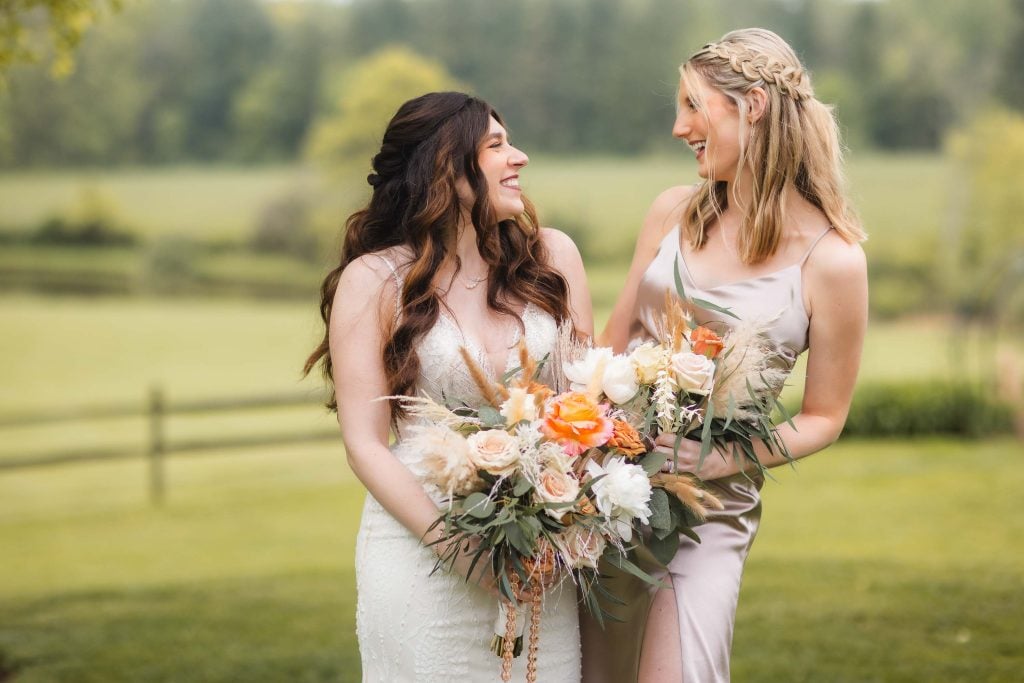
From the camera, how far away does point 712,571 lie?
308 centimetres

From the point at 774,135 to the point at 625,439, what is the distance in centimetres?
100

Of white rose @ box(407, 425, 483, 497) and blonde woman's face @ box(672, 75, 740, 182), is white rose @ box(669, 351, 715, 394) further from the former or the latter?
blonde woman's face @ box(672, 75, 740, 182)

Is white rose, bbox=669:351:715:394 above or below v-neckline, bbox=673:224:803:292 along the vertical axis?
below

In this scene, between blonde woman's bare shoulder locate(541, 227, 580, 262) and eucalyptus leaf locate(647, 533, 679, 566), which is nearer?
eucalyptus leaf locate(647, 533, 679, 566)

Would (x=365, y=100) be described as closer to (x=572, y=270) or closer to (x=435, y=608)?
(x=572, y=270)

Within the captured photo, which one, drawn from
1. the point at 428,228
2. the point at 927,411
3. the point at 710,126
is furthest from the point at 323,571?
the point at 927,411

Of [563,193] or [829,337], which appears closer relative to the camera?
[829,337]

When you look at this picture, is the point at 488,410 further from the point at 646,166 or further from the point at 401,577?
the point at 646,166

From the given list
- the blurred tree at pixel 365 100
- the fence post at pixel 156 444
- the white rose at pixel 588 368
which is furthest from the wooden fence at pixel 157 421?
the white rose at pixel 588 368

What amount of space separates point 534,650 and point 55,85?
47.8ft

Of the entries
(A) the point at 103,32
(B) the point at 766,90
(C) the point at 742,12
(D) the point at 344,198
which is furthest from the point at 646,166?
(B) the point at 766,90

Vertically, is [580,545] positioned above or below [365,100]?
below

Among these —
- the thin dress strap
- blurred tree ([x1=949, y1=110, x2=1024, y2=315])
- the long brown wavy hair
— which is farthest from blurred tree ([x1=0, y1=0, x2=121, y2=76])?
blurred tree ([x1=949, y1=110, x2=1024, y2=315])

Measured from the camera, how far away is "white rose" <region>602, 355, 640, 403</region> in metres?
2.71
